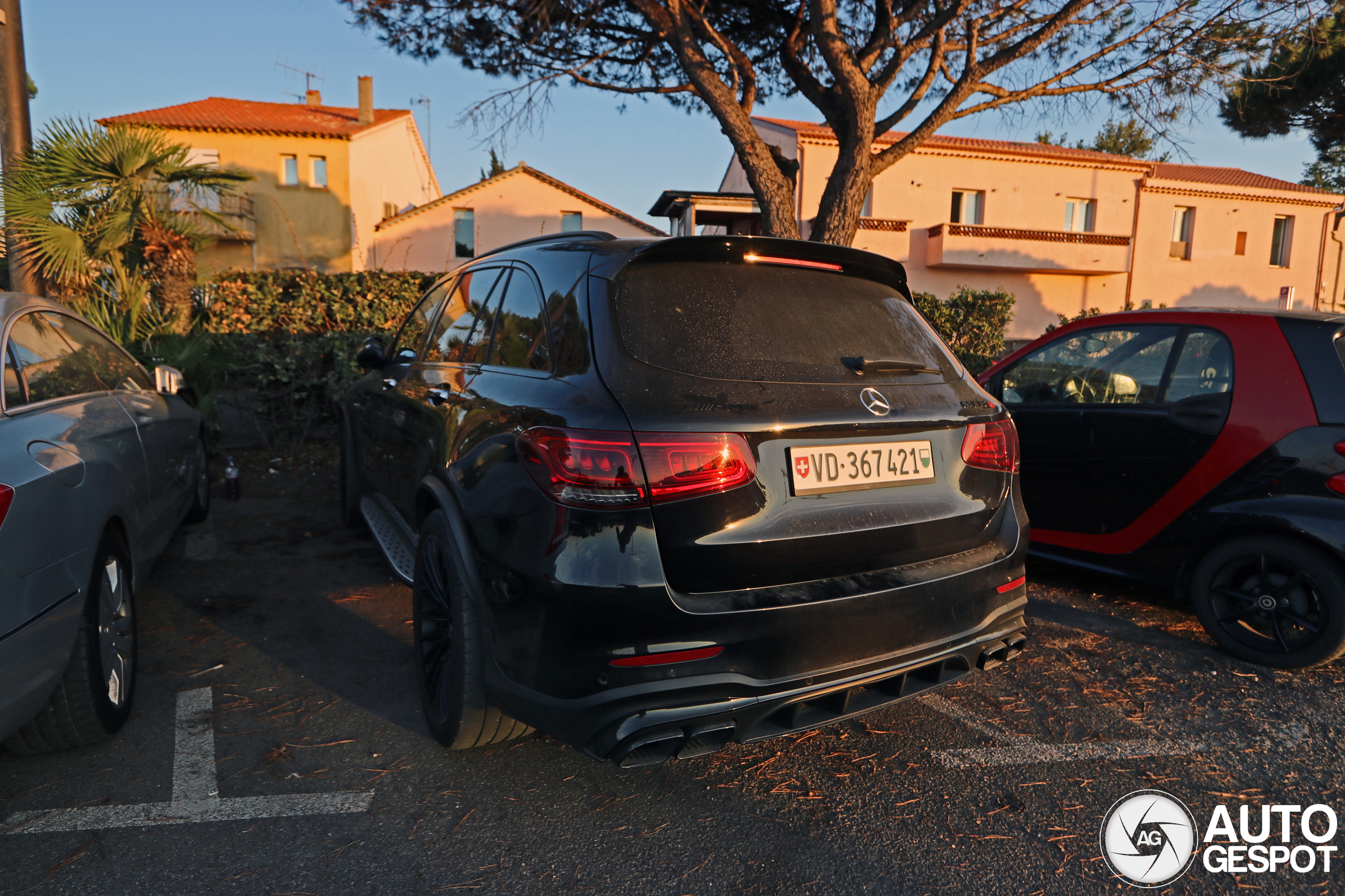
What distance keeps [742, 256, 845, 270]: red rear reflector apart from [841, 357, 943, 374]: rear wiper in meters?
0.36

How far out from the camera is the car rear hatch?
203 centimetres

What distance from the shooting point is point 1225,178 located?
112 ft

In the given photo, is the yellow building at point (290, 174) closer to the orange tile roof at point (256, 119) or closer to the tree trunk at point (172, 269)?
the orange tile roof at point (256, 119)

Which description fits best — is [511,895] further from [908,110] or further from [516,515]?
[908,110]

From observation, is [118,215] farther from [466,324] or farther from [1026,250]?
[1026,250]

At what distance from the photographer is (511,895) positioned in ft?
6.63

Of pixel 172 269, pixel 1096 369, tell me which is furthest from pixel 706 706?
pixel 172 269

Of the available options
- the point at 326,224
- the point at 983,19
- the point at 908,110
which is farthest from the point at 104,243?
the point at 326,224

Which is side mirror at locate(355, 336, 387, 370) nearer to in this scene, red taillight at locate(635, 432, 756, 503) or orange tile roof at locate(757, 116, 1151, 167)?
red taillight at locate(635, 432, 756, 503)

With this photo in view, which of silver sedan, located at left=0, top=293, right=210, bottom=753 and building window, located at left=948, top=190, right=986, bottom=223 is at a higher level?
building window, located at left=948, top=190, right=986, bottom=223

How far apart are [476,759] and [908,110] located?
371 inches

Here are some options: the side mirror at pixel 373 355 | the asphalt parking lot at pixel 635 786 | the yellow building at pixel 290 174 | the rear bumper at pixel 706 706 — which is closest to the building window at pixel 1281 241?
the yellow building at pixel 290 174

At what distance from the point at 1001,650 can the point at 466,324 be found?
7.37 feet
